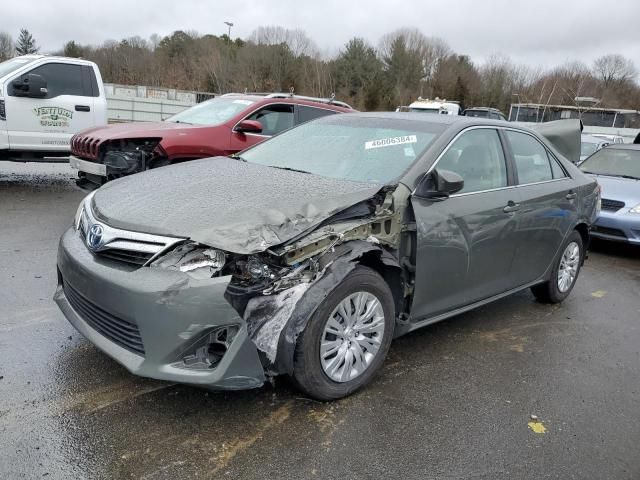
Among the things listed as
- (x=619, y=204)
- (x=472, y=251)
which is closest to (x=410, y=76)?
(x=619, y=204)

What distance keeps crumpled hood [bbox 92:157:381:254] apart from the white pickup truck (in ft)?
18.1

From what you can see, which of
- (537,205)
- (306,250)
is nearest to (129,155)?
(306,250)

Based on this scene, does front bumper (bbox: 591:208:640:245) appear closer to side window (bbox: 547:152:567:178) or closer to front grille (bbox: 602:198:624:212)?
front grille (bbox: 602:198:624:212)

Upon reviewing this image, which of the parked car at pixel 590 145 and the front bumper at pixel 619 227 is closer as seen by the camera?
the front bumper at pixel 619 227

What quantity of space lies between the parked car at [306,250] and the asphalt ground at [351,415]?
1.04ft

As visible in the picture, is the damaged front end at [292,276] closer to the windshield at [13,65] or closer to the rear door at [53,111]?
the rear door at [53,111]

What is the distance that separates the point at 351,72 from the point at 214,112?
1935 inches

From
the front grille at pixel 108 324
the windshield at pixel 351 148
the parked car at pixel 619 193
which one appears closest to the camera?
the front grille at pixel 108 324

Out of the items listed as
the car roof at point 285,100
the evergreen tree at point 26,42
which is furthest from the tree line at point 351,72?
the car roof at point 285,100

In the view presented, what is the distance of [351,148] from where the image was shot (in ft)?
13.4

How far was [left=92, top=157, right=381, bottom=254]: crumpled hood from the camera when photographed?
2.79m

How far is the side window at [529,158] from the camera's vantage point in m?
4.45

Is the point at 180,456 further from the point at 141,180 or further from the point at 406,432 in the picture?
the point at 141,180

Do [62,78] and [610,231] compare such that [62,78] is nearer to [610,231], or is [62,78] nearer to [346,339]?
[346,339]
